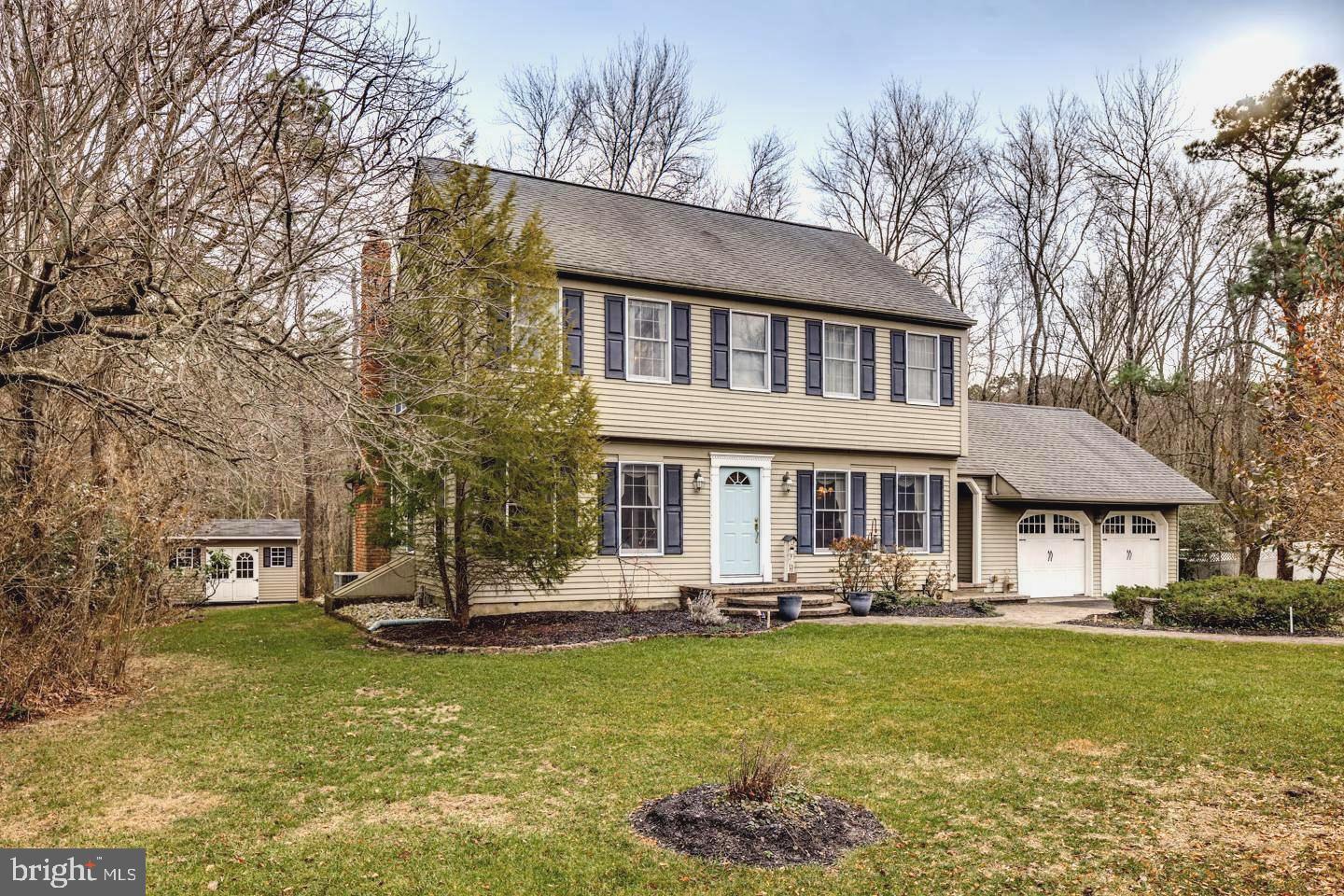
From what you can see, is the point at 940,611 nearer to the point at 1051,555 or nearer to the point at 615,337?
the point at 1051,555

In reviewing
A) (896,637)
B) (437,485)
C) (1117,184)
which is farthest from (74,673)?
(1117,184)

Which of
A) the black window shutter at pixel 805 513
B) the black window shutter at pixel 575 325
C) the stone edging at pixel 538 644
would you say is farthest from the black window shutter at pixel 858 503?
the black window shutter at pixel 575 325

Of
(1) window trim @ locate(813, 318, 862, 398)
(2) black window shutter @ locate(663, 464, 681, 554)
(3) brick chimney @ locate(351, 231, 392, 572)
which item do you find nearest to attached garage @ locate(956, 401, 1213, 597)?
(1) window trim @ locate(813, 318, 862, 398)

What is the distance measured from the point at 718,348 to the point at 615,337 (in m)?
1.92

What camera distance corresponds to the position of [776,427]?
53.2 feet

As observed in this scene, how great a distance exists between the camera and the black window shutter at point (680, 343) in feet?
50.5

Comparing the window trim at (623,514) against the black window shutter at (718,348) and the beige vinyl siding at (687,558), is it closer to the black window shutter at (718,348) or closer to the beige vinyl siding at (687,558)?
the beige vinyl siding at (687,558)

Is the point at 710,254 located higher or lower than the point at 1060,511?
higher

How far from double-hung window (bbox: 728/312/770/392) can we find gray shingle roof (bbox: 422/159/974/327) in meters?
0.51

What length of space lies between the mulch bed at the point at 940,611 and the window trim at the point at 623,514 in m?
3.81

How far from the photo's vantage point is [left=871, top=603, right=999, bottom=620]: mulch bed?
15.1 meters

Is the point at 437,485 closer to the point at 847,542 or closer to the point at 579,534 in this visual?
the point at 579,534

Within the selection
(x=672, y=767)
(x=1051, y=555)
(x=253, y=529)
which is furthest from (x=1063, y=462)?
(x=253, y=529)

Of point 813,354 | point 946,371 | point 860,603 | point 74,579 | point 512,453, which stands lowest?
point 860,603
